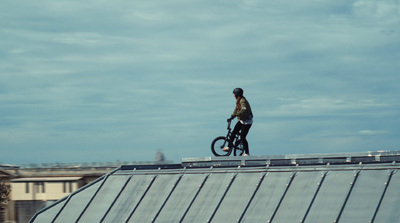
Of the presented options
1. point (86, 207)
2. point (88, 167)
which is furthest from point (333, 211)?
point (88, 167)

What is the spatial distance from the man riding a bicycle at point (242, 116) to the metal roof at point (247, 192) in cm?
311

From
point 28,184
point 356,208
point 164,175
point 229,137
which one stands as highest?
point 28,184

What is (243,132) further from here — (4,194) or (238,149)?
(4,194)

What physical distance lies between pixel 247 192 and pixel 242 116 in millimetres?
5860

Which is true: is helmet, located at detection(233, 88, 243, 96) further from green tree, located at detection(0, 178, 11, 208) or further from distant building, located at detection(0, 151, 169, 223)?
green tree, located at detection(0, 178, 11, 208)

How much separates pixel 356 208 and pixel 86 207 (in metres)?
7.59

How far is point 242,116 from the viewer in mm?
23375

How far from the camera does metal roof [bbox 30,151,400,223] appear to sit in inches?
642

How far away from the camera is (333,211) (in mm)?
16234

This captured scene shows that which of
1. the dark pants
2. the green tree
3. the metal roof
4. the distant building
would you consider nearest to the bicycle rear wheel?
the dark pants

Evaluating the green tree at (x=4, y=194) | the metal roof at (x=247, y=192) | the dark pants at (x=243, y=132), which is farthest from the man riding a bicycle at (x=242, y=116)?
the green tree at (x=4, y=194)

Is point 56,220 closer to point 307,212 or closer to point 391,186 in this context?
point 307,212

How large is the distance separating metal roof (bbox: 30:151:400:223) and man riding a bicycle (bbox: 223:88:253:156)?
3109mm

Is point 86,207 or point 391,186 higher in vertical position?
point 86,207
